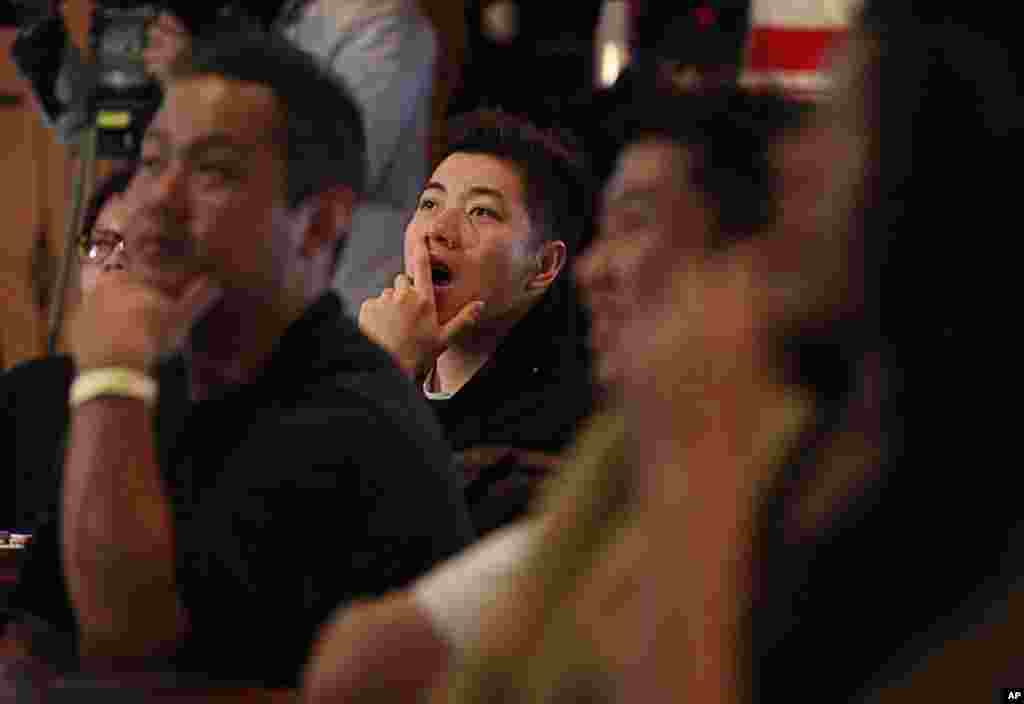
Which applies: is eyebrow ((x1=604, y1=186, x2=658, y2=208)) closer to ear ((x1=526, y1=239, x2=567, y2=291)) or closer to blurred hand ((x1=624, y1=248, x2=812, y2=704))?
blurred hand ((x1=624, y1=248, x2=812, y2=704))

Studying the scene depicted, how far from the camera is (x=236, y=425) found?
155 cm

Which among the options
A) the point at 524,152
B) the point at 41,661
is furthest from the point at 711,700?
the point at 524,152

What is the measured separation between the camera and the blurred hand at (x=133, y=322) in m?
1.43

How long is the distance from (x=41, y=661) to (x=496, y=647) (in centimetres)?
53

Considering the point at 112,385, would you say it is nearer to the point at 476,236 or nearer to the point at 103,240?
the point at 476,236

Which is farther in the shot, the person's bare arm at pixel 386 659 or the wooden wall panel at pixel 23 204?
the wooden wall panel at pixel 23 204

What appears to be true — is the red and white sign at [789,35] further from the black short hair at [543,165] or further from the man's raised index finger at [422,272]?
the man's raised index finger at [422,272]

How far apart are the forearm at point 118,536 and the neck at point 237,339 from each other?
15cm

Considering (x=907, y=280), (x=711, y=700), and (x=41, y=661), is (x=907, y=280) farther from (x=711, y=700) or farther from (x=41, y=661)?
(x=41, y=661)

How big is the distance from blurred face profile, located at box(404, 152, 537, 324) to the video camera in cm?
155

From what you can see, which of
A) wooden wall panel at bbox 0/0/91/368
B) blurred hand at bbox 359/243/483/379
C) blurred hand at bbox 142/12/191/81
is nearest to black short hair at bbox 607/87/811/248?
blurred hand at bbox 359/243/483/379

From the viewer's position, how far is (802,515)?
1090 millimetres

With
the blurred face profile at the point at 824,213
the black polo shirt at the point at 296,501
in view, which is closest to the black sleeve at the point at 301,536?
the black polo shirt at the point at 296,501

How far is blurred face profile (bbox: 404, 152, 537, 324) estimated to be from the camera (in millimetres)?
2492
